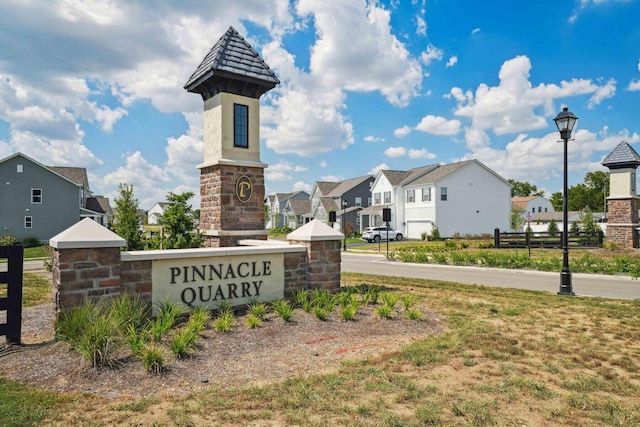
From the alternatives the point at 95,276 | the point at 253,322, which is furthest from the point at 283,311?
the point at 95,276

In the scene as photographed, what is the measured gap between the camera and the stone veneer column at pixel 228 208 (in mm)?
10562

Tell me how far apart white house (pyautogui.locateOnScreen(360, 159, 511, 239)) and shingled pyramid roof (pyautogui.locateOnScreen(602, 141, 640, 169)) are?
17.9 m

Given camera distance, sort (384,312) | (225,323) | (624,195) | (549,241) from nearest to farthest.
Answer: (225,323)
(384,312)
(624,195)
(549,241)

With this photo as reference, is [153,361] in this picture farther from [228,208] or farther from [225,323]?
[228,208]

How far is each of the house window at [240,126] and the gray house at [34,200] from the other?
109 ft

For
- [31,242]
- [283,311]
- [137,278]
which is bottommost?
[283,311]

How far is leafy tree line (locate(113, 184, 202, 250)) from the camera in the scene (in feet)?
34.3

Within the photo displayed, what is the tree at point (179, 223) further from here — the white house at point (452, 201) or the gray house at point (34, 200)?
the white house at point (452, 201)

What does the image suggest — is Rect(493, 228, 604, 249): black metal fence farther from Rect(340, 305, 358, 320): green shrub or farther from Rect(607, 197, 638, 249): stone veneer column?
Rect(340, 305, 358, 320): green shrub

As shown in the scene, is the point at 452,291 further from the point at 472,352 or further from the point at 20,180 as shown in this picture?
the point at 20,180

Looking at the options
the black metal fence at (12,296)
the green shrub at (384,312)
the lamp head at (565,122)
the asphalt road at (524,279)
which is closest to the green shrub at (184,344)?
the black metal fence at (12,296)

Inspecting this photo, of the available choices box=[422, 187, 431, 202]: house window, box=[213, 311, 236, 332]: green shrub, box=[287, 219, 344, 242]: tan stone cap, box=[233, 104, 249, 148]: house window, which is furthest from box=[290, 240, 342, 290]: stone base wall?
box=[422, 187, 431, 202]: house window

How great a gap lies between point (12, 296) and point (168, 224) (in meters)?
4.46

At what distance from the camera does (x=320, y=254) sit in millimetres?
9398
